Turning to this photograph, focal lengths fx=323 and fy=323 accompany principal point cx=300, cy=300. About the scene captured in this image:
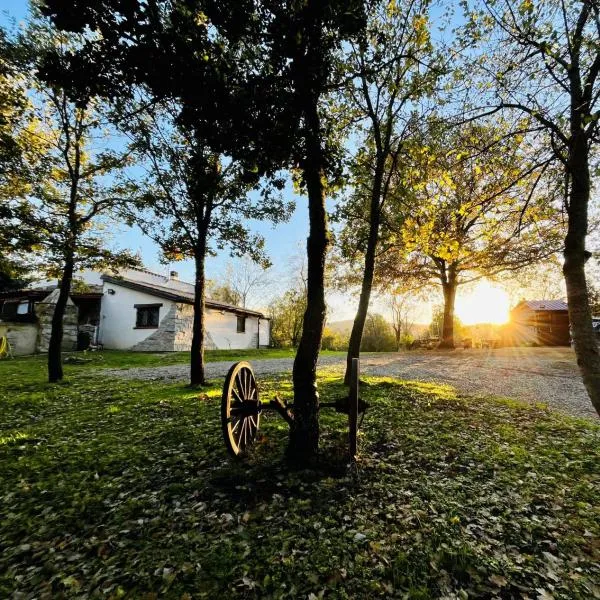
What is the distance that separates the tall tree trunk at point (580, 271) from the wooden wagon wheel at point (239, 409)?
427 cm

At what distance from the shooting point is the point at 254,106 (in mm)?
4301

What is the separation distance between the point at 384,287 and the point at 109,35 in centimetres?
2527

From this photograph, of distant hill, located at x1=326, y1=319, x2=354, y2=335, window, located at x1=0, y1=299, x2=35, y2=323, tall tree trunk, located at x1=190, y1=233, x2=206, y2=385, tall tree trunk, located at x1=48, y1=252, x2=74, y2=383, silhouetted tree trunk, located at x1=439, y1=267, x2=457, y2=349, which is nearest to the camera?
tall tree trunk, located at x1=190, y1=233, x2=206, y2=385

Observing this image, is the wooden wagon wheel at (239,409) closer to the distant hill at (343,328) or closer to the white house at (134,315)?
the white house at (134,315)

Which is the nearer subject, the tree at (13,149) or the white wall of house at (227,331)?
the tree at (13,149)

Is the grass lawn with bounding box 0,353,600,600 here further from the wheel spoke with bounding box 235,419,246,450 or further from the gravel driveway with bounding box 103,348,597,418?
the gravel driveway with bounding box 103,348,597,418

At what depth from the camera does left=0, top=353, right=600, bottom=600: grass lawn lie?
294 cm

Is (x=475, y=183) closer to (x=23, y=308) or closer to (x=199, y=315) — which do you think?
(x=199, y=315)

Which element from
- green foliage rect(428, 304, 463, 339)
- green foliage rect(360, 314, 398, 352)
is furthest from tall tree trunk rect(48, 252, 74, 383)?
green foliage rect(428, 304, 463, 339)

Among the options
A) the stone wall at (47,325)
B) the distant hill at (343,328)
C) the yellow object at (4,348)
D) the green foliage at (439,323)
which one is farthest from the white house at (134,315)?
the green foliage at (439,323)

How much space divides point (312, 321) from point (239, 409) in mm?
Answer: 1766

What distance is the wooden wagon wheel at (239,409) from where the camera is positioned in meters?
4.71

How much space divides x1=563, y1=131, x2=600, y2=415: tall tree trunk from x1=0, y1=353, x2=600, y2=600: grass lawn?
5.93ft

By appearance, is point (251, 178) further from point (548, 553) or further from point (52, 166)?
point (52, 166)
